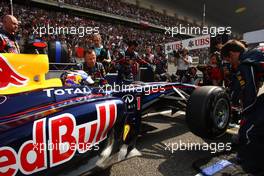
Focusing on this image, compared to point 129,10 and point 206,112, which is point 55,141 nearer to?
point 206,112

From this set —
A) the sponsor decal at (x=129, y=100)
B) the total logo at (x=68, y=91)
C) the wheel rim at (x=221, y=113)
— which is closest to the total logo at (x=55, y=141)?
the total logo at (x=68, y=91)

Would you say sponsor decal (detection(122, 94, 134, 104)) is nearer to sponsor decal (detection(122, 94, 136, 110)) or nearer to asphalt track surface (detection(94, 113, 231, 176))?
sponsor decal (detection(122, 94, 136, 110))

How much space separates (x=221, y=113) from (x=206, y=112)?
39cm

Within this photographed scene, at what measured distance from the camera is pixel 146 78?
4520 millimetres

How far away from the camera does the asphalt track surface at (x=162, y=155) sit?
2.68 metres

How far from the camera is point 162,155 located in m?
3.13

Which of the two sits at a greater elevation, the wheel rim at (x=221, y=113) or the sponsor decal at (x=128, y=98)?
the sponsor decal at (x=128, y=98)

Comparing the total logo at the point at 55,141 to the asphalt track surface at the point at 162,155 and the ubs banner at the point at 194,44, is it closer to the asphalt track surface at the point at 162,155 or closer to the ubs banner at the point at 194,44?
the asphalt track surface at the point at 162,155

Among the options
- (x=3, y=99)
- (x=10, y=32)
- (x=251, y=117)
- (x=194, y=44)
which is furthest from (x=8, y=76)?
(x=194, y=44)

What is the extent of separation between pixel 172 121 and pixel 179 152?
4.61 feet

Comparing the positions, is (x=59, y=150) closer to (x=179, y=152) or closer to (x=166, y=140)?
(x=179, y=152)

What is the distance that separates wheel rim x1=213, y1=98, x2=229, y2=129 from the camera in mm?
3051

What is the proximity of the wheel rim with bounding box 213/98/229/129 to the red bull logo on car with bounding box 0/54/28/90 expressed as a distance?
2.01m

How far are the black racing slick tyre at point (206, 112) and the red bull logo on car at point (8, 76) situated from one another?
174cm
